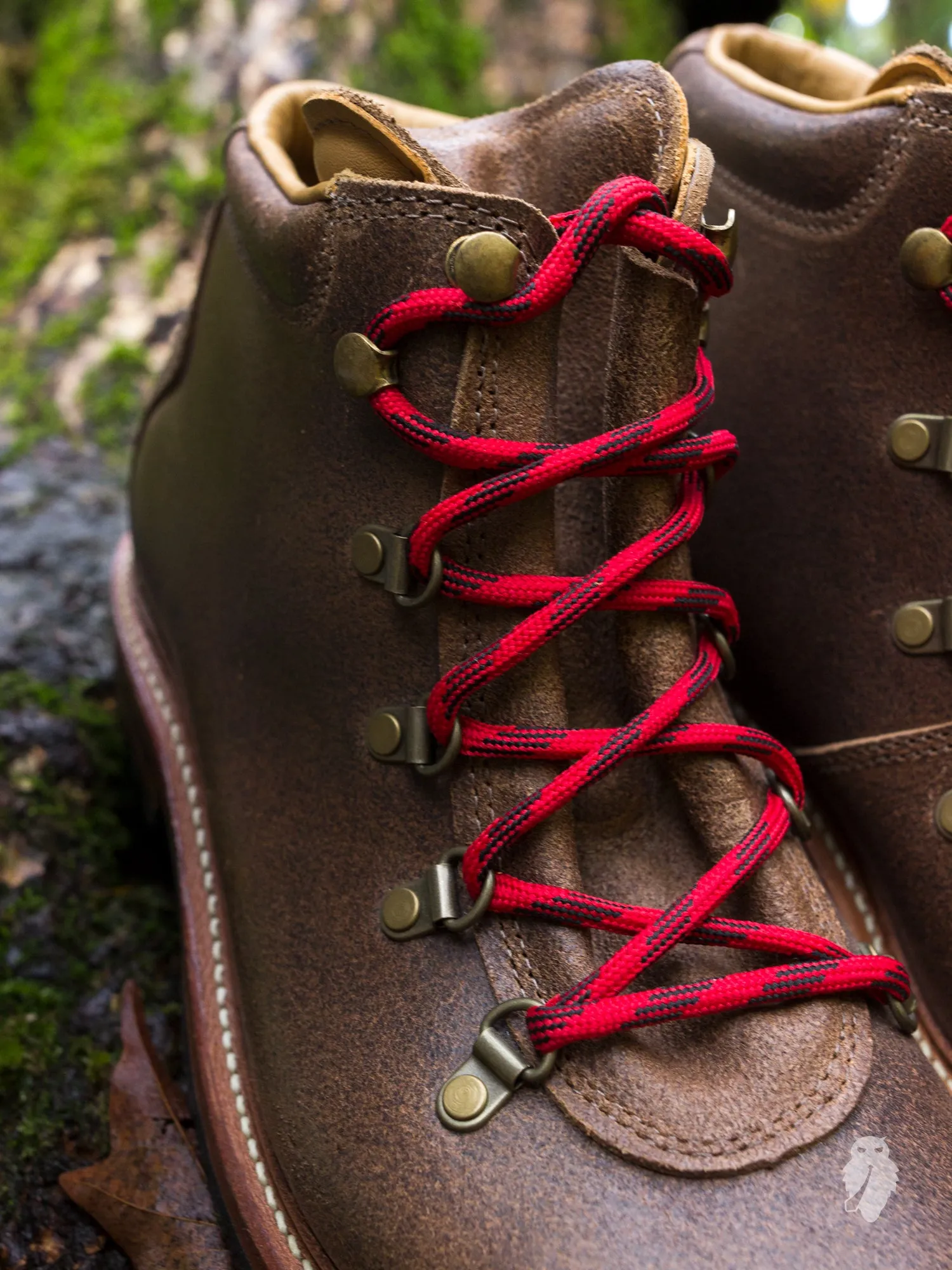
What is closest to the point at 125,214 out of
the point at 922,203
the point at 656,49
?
the point at 656,49

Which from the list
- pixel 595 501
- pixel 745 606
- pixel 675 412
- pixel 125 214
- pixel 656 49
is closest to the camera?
pixel 675 412

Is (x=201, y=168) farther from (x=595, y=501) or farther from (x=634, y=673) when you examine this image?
(x=634, y=673)

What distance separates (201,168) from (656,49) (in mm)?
1019

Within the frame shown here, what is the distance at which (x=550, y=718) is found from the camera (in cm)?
98

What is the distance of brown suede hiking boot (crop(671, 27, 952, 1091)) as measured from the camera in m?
1.16

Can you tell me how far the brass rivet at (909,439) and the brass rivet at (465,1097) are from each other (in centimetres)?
73

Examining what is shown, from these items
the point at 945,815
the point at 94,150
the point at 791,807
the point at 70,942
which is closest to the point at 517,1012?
the point at 791,807

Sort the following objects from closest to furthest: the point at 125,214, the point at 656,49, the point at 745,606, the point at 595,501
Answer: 1. the point at 595,501
2. the point at 745,606
3. the point at 125,214
4. the point at 656,49

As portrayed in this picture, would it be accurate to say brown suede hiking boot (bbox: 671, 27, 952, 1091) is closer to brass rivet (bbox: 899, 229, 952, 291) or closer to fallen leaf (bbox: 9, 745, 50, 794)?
brass rivet (bbox: 899, 229, 952, 291)

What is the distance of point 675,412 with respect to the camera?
0.98 meters

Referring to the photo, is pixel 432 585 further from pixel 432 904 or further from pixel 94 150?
pixel 94 150

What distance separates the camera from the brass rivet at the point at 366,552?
3.27 ft

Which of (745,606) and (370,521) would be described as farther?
(745,606)

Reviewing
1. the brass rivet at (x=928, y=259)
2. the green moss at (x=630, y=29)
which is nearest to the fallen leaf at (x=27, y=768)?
the brass rivet at (x=928, y=259)
